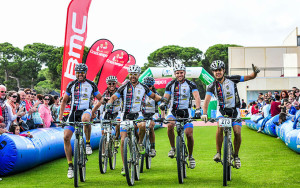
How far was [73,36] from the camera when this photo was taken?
15930 mm

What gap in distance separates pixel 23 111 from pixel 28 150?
1.70m

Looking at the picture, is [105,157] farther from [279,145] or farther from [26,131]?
[279,145]

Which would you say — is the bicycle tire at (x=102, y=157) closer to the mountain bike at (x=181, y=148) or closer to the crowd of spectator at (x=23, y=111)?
the crowd of spectator at (x=23, y=111)

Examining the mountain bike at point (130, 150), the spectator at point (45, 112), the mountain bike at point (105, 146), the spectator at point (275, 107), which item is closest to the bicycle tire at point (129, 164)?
the mountain bike at point (130, 150)

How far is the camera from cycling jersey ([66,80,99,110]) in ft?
28.2

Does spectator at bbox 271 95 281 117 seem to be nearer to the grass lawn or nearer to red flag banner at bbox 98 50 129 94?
the grass lawn

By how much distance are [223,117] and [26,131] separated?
5407 mm

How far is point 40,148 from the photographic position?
10195mm

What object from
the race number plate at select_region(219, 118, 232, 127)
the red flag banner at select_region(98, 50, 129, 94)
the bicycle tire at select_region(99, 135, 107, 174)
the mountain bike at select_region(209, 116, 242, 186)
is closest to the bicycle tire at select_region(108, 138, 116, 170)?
the bicycle tire at select_region(99, 135, 107, 174)

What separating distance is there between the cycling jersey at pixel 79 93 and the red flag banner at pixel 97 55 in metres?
11.8

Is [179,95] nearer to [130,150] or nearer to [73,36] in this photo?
[130,150]

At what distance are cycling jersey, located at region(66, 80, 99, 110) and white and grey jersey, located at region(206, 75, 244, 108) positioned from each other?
2.51 meters

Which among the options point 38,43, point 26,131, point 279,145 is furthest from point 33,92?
point 38,43

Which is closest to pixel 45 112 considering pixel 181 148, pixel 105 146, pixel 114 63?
pixel 105 146
